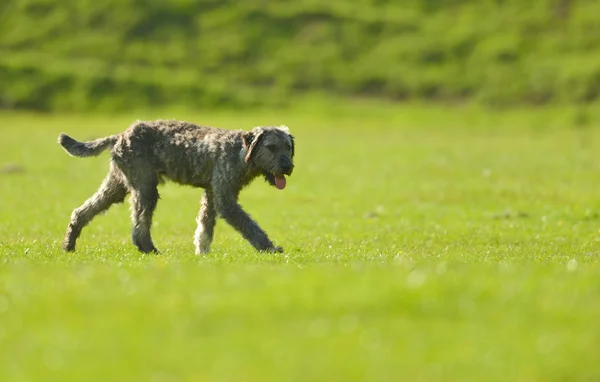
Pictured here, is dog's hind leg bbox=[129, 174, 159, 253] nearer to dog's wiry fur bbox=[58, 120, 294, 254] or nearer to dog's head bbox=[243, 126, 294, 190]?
dog's wiry fur bbox=[58, 120, 294, 254]

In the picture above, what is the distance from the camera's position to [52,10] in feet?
497

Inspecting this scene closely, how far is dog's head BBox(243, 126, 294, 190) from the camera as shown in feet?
66.7

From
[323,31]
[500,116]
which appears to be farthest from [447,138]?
[323,31]

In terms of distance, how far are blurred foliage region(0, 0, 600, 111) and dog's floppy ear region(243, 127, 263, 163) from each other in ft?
323

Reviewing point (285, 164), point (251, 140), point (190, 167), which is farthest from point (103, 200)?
point (285, 164)

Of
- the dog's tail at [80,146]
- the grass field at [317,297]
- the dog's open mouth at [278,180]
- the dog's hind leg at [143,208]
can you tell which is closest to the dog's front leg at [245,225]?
the grass field at [317,297]

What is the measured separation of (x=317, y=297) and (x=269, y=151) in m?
8.10

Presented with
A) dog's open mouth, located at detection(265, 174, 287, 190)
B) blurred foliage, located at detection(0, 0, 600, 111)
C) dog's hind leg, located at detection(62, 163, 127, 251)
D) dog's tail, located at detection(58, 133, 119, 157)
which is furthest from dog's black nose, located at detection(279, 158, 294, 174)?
blurred foliage, located at detection(0, 0, 600, 111)

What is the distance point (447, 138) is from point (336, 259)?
59.9 meters

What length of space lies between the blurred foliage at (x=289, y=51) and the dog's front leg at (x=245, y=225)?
324ft

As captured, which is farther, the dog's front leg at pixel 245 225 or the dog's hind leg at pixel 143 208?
the dog's hind leg at pixel 143 208

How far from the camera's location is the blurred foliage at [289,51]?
12119cm

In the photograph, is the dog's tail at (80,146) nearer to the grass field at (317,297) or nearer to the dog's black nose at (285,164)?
the grass field at (317,297)

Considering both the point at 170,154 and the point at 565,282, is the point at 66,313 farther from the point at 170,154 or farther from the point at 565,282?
the point at 170,154
